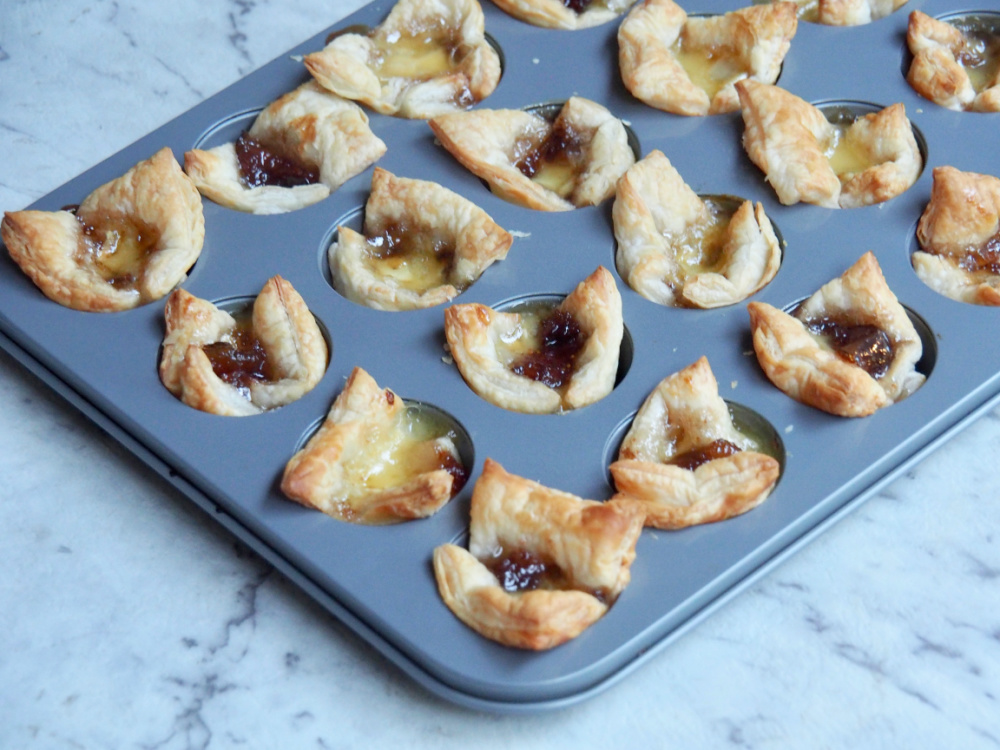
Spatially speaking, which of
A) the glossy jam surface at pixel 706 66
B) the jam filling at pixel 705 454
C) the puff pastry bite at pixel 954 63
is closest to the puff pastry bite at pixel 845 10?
the puff pastry bite at pixel 954 63

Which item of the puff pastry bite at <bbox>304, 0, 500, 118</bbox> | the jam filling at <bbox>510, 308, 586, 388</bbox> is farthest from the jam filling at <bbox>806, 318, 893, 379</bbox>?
the puff pastry bite at <bbox>304, 0, 500, 118</bbox>

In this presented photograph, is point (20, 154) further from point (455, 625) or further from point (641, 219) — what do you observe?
point (455, 625)

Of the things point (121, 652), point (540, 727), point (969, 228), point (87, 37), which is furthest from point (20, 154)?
point (969, 228)

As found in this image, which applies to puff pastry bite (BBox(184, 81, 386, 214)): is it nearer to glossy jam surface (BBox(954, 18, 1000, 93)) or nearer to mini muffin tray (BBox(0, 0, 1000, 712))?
mini muffin tray (BBox(0, 0, 1000, 712))

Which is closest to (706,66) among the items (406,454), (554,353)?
(554,353)

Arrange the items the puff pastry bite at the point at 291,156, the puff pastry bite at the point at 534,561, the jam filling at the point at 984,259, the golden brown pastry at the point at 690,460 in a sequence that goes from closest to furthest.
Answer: the puff pastry bite at the point at 534,561 < the golden brown pastry at the point at 690,460 < the jam filling at the point at 984,259 < the puff pastry bite at the point at 291,156

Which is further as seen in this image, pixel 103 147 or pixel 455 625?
pixel 103 147

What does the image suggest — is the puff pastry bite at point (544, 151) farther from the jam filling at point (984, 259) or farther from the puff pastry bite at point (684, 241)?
the jam filling at point (984, 259)

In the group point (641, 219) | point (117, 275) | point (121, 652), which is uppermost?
point (641, 219)
